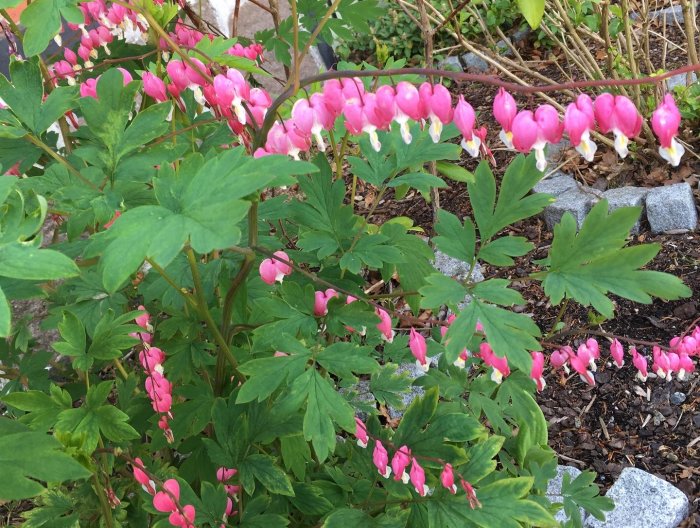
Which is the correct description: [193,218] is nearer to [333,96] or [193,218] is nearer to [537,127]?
[333,96]

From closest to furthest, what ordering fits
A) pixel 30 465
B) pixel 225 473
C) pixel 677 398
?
pixel 30 465 → pixel 225 473 → pixel 677 398

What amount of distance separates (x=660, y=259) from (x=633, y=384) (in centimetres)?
61

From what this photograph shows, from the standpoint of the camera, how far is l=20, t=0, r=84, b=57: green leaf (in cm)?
109

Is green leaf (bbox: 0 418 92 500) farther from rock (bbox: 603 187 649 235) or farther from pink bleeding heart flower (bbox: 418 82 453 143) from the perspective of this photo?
rock (bbox: 603 187 649 235)

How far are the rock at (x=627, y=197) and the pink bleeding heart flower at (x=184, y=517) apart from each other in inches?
90.4

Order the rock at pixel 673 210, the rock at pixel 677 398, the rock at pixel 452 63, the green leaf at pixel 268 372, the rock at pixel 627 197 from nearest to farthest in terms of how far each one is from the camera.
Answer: the green leaf at pixel 268 372, the rock at pixel 677 398, the rock at pixel 673 210, the rock at pixel 627 197, the rock at pixel 452 63

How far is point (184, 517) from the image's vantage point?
1.21m

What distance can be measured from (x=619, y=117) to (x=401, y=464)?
0.72m

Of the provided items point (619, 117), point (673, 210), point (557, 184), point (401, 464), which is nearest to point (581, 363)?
point (401, 464)

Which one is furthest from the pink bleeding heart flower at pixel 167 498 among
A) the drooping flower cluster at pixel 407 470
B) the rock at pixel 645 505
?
the rock at pixel 645 505

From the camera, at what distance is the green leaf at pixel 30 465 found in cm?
95

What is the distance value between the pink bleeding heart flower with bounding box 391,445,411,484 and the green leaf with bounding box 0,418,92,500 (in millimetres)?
561

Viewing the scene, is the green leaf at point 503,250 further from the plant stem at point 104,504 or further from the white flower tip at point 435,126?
the plant stem at point 104,504

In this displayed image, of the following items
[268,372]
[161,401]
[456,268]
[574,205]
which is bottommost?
[456,268]
